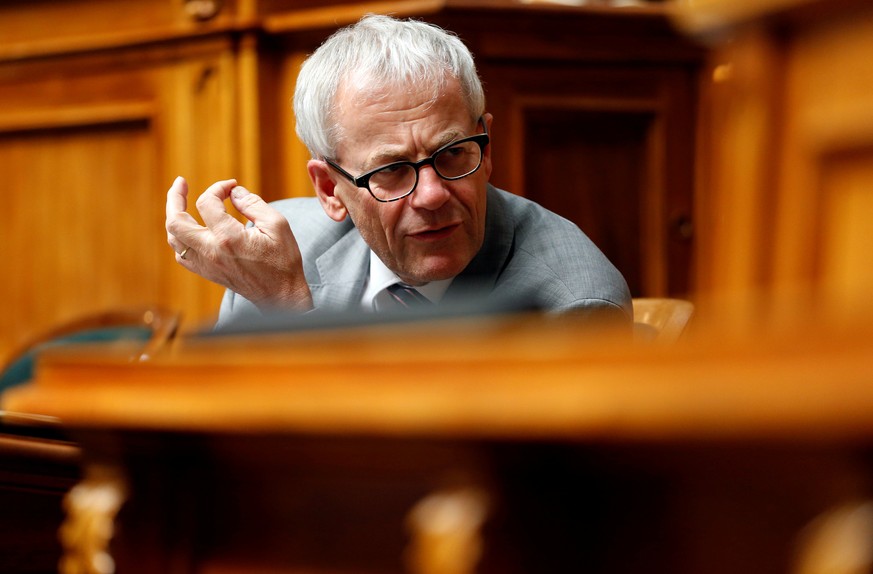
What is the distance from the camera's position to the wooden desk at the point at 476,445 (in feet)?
1.51

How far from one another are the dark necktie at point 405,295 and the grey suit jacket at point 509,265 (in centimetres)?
5

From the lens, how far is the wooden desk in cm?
46

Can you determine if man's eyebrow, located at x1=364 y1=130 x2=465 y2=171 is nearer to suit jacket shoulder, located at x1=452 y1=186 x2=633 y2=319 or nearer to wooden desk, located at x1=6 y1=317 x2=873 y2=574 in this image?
suit jacket shoulder, located at x1=452 y1=186 x2=633 y2=319

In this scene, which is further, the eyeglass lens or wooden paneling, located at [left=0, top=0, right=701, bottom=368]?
wooden paneling, located at [left=0, top=0, right=701, bottom=368]

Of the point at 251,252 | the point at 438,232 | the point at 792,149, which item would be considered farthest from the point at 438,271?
the point at 792,149

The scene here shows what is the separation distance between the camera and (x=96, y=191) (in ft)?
9.88

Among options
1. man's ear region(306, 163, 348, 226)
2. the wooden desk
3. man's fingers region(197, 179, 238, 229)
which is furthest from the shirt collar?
the wooden desk

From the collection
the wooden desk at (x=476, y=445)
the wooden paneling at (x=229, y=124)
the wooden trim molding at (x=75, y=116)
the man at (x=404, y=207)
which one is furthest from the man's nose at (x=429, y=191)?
the wooden trim molding at (x=75, y=116)

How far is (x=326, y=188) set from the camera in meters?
1.74

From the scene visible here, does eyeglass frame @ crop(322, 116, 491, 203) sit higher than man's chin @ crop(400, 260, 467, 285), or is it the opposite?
eyeglass frame @ crop(322, 116, 491, 203)

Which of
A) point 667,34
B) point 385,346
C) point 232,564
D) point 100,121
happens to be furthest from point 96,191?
point 385,346

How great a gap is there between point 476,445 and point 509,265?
1.00 m

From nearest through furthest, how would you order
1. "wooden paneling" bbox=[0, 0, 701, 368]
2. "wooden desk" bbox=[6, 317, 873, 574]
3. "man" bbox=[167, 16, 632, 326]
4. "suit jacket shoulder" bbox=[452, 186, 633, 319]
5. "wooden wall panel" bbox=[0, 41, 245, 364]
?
"wooden desk" bbox=[6, 317, 873, 574] → "suit jacket shoulder" bbox=[452, 186, 633, 319] → "man" bbox=[167, 16, 632, 326] → "wooden paneling" bbox=[0, 0, 701, 368] → "wooden wall panel" bbox=[0, 41, 245, 364]

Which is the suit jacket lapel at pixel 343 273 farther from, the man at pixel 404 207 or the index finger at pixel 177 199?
the index finger at pixel 177 199
